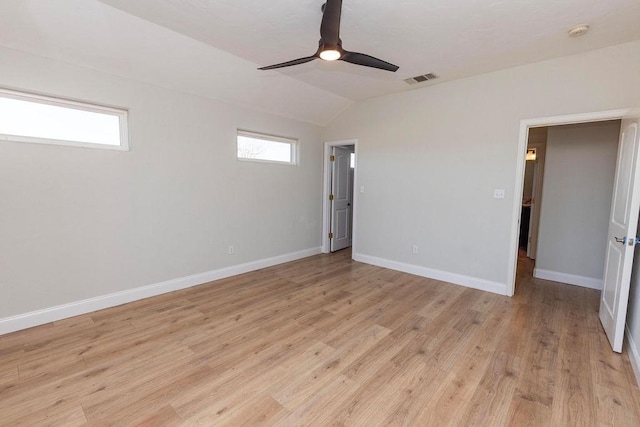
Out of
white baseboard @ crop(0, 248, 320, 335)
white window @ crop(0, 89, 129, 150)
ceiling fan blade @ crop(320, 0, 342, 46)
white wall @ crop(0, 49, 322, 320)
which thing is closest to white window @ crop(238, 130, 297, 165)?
white wall @ crop(0, 49, 322, 320)

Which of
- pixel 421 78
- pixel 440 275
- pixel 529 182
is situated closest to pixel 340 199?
pixel 440 275

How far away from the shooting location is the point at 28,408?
171 cm

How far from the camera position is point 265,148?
15.0 ft

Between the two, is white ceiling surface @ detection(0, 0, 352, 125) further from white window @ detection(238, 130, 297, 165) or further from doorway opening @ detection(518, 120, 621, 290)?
doorway opening @ detection(518, 120, 621, 290)

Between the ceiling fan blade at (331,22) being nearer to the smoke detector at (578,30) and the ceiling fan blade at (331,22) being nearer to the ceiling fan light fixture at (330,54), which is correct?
the ceiling fan light fixture at (330,54)

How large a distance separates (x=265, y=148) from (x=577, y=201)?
178 inches

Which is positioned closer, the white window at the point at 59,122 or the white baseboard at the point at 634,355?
the white baseboard at the point at 634,355

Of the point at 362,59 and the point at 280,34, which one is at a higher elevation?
the point at 280,34

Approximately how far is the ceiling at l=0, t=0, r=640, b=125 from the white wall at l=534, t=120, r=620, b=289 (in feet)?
4.64

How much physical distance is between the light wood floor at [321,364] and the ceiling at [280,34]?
256 cm

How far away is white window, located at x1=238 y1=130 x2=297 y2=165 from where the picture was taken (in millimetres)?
4301

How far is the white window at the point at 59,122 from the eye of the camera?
8.20ft

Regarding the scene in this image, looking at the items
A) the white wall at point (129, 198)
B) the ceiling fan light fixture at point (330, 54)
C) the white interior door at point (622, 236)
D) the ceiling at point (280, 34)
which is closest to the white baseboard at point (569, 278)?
the white interior door at point (622, 236)

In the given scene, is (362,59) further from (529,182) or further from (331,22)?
(529,182)
